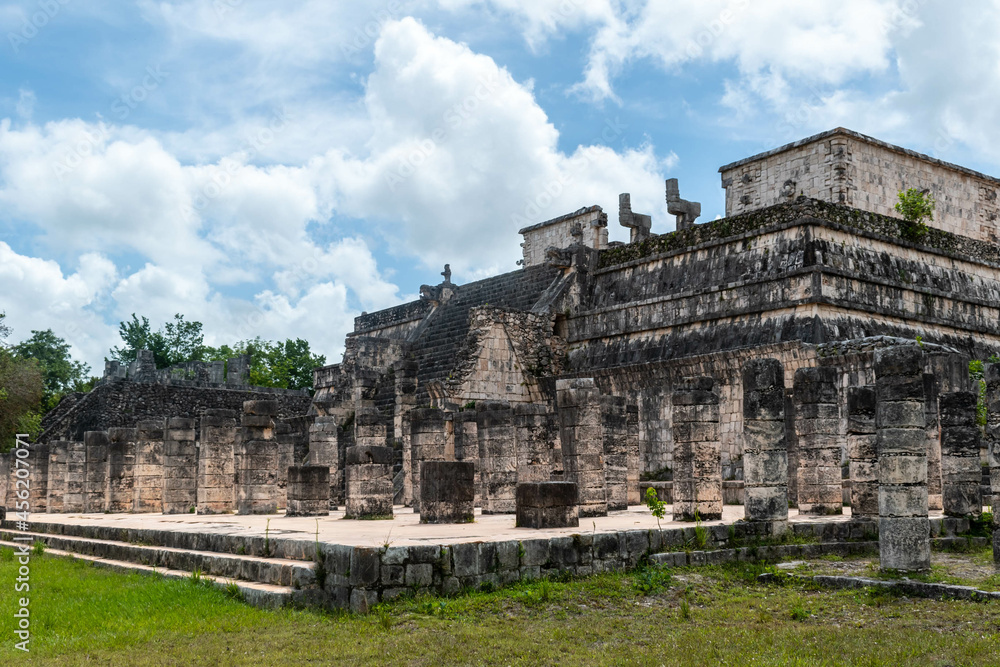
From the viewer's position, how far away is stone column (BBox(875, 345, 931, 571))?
9.32 metres

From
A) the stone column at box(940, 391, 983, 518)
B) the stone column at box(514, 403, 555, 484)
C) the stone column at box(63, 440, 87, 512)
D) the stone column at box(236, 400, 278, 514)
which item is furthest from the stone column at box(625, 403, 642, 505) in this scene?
the stone column at box(63, 440, 87, 512)

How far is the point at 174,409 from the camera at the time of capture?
35500mm

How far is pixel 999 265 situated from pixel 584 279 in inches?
383

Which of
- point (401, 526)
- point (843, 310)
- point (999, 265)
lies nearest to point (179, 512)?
point (401, 526)

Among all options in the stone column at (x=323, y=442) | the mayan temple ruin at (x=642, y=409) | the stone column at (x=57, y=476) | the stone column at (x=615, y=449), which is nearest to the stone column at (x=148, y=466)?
the mayan temple ruin at (x=642, y=409)

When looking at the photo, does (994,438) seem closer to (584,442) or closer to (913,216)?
(584,442)

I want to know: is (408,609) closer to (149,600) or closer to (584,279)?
(149,600)

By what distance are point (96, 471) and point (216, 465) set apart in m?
4.86

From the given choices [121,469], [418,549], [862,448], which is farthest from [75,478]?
[862,448]

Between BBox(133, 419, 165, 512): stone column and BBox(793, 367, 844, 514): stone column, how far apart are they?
12.0m

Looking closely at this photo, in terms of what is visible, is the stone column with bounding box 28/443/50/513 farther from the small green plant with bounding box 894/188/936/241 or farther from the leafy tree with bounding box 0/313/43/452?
the small green plant with bounding box 894/188/936/241

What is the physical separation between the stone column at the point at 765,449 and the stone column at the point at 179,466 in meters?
11.3

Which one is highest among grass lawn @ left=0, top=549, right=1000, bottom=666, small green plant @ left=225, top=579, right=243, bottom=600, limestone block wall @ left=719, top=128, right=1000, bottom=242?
limestone block wall @ left=719, top=128, right=1000, bottom=242

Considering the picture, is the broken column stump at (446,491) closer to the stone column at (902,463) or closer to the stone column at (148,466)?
the stone column at (902,463)
